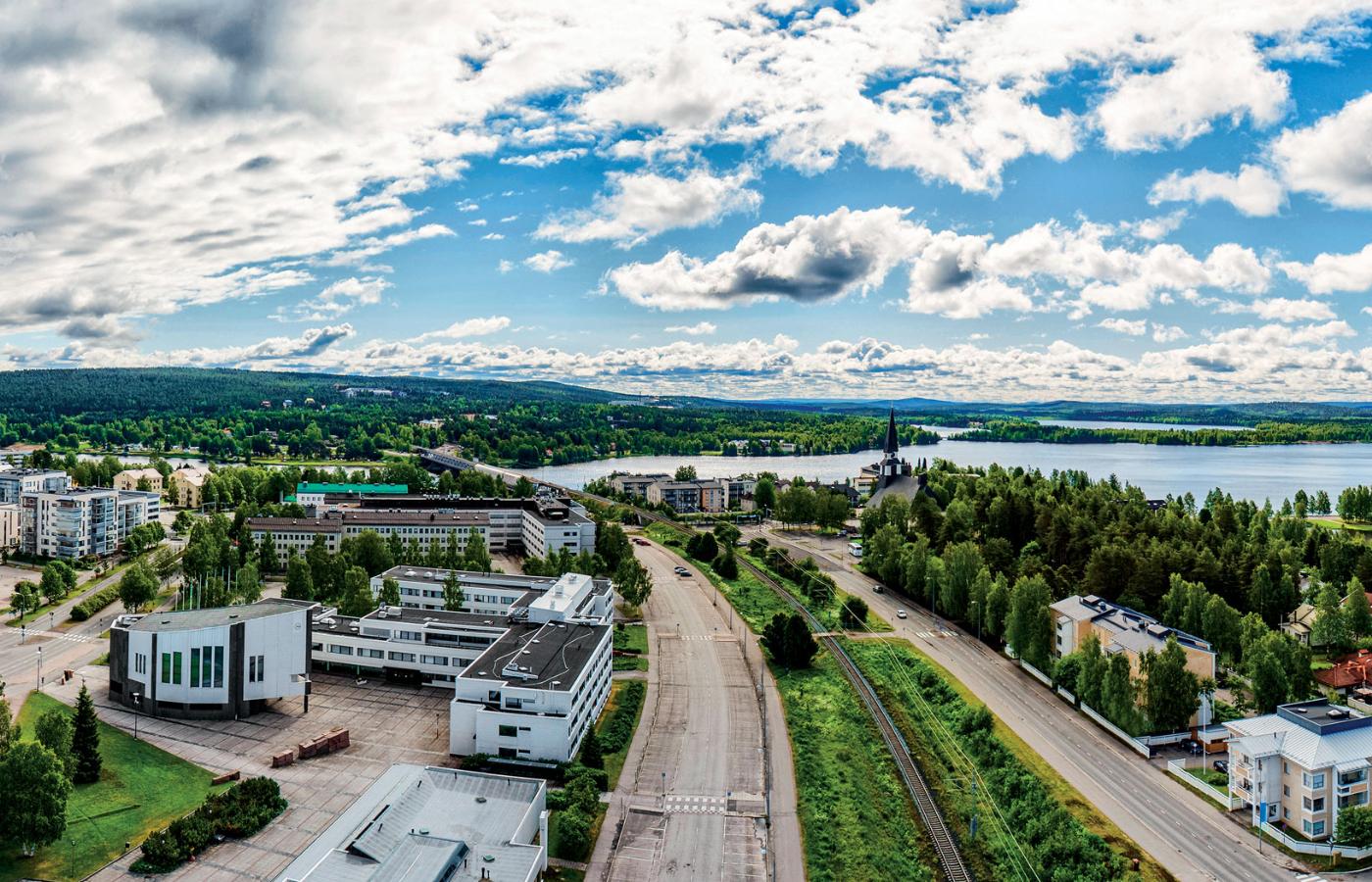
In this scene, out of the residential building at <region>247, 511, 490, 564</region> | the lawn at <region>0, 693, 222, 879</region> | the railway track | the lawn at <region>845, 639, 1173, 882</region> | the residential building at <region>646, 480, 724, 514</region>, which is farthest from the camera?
the residential building at <region>646, 480, 724, 514</region>

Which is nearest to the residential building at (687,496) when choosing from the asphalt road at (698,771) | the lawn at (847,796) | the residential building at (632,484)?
the residential building at (632,484)

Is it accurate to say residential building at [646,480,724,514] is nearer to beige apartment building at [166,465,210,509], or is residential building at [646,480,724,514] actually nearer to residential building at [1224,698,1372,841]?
beige apartment building at [166,465,210,509]

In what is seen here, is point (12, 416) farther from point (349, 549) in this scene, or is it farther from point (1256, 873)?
point (1256, 873)

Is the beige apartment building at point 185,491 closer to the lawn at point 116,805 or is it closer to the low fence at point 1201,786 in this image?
the lawn at point 116,805

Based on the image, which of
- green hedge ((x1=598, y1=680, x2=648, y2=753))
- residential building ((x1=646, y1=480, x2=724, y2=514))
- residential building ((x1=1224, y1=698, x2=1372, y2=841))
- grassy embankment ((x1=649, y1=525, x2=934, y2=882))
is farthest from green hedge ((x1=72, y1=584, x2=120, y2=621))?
residential building ((x1=646, y1=480, x2=724, y2=514))

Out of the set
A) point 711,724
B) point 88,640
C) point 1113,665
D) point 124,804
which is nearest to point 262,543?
point 88,640

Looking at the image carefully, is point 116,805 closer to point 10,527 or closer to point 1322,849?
point 1322,849
